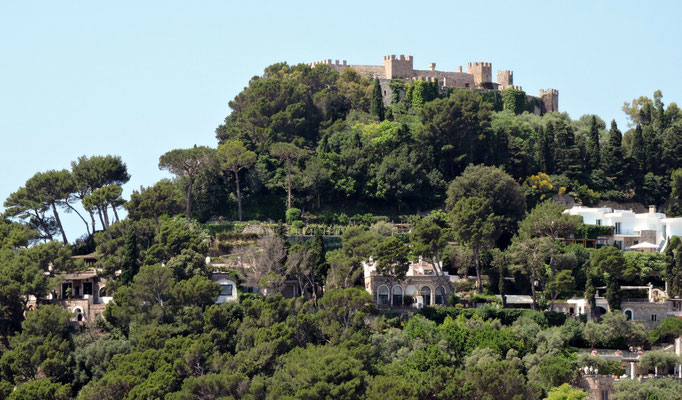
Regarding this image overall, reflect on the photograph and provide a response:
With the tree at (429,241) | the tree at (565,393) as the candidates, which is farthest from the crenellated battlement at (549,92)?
the tree at (565,393)

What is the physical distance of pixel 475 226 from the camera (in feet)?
213

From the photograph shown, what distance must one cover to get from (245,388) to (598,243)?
24.0 meters

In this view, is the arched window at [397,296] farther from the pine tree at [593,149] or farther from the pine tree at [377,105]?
the pine tree at [377,105]

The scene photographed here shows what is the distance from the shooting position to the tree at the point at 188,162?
70125mm

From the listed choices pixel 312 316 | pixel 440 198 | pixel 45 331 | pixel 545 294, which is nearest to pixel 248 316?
pixel 312 316

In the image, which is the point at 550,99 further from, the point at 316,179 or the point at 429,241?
the point at 429,241

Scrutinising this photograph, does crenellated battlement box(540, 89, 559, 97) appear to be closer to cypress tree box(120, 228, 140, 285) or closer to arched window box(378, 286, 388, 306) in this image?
arched window box(378, 286, 388, 306)

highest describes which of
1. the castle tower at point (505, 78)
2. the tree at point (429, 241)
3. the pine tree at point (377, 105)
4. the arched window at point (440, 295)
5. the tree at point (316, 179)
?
the castle tower at point (505, 78)

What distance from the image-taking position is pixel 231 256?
219 ft

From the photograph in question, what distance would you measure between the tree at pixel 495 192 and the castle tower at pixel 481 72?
22.2 metres

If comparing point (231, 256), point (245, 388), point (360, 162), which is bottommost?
point (245, 388)

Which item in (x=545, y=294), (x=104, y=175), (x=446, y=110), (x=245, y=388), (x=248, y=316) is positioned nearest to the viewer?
(x=245, y=388)

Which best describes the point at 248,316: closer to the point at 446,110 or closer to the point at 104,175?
the point at 104,175

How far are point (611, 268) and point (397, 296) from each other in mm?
9761
